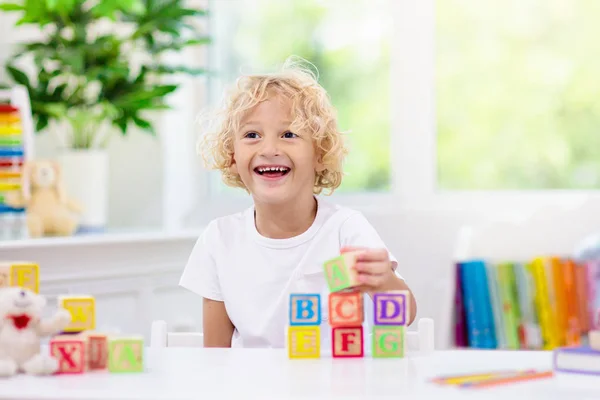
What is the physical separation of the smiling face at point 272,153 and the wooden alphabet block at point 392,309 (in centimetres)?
47

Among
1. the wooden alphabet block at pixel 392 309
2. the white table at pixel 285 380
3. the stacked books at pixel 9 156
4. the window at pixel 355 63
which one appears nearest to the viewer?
the white table at pixel 285 380

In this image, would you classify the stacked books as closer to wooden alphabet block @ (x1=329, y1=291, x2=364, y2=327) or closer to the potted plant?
the potted plant

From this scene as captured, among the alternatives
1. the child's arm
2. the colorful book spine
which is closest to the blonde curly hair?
the child's arm

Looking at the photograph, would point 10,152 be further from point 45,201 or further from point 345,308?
point 345,308

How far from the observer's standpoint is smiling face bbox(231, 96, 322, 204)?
154 centimetres

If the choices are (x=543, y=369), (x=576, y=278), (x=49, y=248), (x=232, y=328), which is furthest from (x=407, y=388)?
(x=576, y=278)

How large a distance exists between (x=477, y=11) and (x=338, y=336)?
2.20 metres

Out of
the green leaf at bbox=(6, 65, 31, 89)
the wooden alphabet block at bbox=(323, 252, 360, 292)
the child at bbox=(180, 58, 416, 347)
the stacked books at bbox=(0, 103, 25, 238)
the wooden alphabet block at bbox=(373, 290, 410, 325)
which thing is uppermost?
the green leaf at bbox=(6, 65, 31, 89)

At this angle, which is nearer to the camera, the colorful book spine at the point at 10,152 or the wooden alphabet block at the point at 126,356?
the wooden alphabet block at the point at 126,356

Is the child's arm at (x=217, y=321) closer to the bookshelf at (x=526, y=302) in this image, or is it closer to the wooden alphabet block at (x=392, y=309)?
the wooden alphabet block at (x=392, y=309)

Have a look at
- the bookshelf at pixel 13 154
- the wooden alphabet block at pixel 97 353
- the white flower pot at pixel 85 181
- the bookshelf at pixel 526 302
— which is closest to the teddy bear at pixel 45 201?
the bookshelf at pixel 13 154

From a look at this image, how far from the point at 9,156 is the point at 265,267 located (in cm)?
108

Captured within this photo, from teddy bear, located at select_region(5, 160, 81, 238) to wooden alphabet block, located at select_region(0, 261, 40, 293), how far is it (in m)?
1.31

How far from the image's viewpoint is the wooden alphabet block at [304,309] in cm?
112
